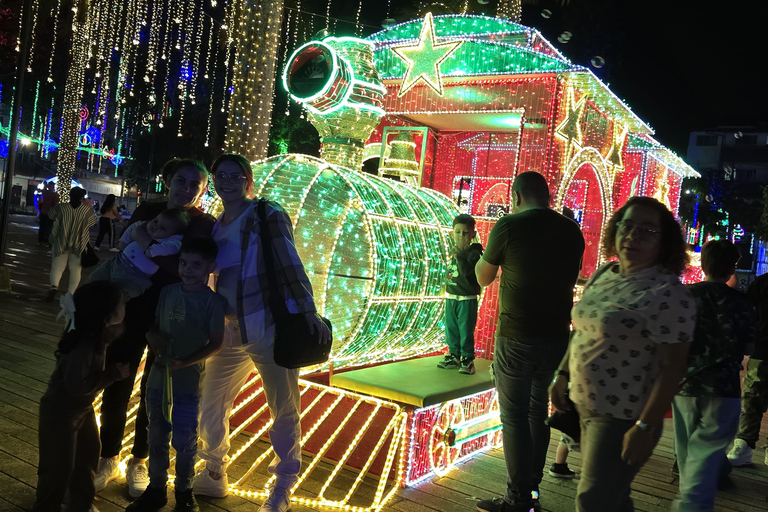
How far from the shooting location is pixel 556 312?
3.71 metres

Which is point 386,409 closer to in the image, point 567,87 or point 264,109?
Answer: point 567,87

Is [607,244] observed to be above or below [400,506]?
above

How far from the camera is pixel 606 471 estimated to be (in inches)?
95.4

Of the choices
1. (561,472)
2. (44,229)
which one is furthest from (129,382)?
(44,229)

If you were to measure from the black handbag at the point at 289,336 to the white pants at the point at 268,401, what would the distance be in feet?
0.60

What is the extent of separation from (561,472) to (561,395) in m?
2.34

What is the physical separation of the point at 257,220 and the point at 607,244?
1793mm

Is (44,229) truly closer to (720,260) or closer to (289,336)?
(289,336)

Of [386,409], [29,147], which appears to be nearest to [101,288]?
[386,409]

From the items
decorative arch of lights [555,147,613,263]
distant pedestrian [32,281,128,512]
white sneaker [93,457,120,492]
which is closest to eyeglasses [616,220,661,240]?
distant pedestrian [32,281,128,512]

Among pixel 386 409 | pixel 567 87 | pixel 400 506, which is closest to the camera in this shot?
pixel 400 506

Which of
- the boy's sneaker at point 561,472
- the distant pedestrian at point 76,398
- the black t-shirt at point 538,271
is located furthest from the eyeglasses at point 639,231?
the boy's sneaker at point 561,472

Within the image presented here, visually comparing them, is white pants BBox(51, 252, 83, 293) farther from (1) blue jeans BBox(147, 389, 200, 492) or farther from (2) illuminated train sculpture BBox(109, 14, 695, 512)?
(1) blue jeans BBox(147, 389, 200, 492)

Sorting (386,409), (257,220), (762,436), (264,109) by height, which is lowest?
(762,436)
